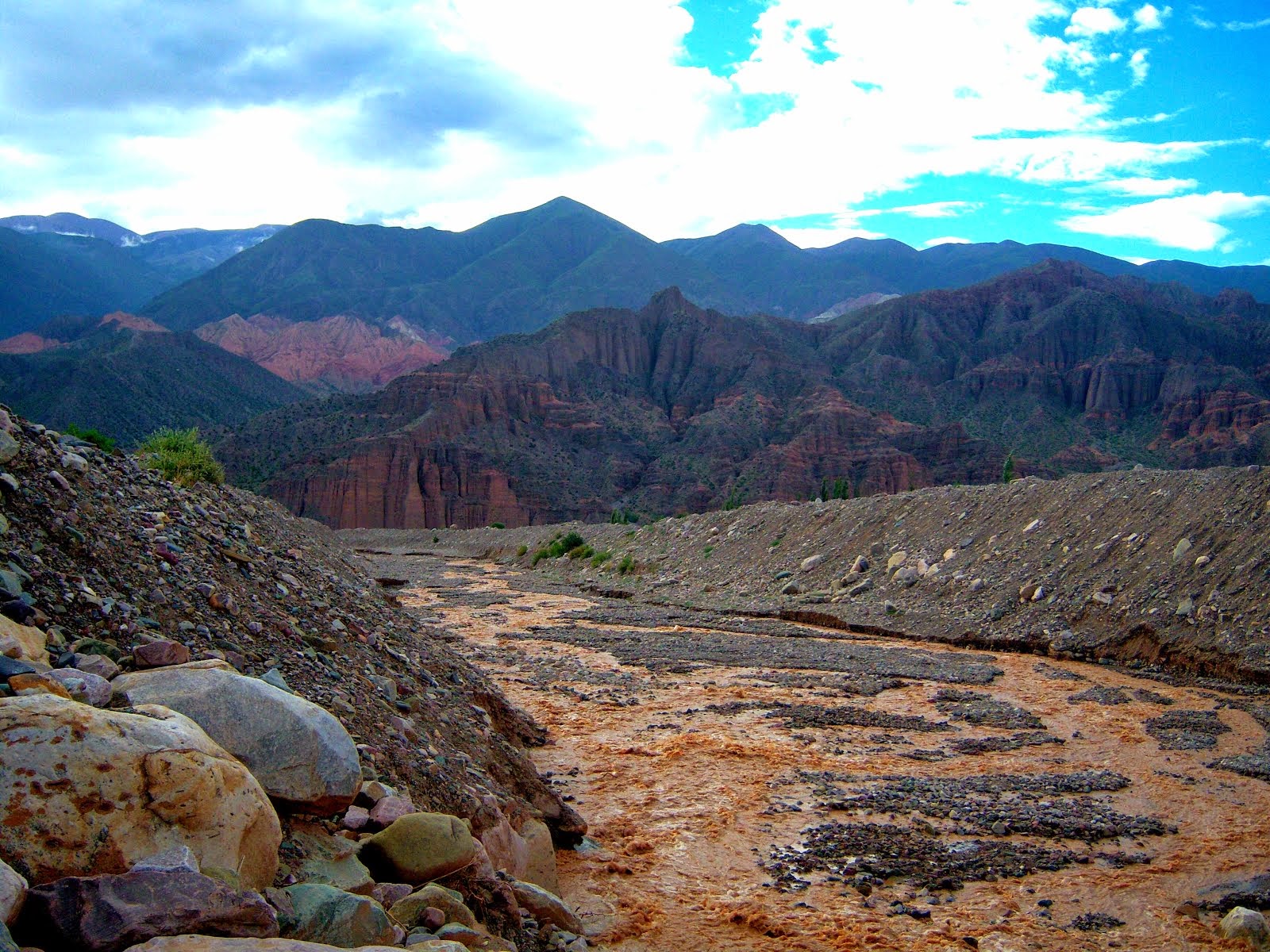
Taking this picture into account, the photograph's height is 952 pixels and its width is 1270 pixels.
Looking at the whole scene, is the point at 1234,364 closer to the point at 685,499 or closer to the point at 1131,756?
the point at 685,499

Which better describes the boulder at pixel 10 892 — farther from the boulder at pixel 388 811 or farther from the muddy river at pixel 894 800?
the muddy river at pixel 894 800

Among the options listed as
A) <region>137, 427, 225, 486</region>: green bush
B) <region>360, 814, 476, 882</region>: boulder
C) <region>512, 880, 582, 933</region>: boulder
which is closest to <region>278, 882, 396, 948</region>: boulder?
<region>360, 814, 476, 882</region>: boulder

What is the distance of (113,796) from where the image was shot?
3898mm

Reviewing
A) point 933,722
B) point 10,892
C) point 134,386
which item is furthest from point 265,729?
point 134,386

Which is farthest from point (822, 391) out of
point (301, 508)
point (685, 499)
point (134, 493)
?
point (134, 493)

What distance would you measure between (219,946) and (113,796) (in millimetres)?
936

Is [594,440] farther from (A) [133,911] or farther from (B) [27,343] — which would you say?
(A) [133,911]

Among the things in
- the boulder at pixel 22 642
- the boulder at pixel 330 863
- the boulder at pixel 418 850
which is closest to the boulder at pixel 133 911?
the boulder at pixel 330 863

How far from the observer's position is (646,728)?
1141cm

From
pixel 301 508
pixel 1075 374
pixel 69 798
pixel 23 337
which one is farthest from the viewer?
pixel 23 337

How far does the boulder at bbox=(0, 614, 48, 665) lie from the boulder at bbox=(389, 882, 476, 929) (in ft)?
7.39

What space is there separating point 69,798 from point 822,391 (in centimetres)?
10424

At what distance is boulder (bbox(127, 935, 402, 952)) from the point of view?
329cm

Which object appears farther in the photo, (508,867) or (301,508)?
(301,508)
